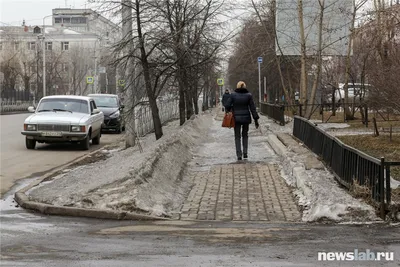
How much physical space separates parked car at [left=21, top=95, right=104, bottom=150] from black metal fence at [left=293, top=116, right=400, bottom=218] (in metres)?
8.77

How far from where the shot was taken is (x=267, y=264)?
5574mm

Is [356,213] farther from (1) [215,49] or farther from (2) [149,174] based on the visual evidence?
(1) [215,49]


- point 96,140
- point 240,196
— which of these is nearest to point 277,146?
point 240,196

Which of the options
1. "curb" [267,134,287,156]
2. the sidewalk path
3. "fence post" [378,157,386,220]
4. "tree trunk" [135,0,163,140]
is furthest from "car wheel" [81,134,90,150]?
"fence post" [378,157,386,220]

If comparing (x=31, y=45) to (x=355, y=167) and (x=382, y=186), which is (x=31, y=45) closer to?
(x=355, y=167)

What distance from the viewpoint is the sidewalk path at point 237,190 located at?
8258 millimetres

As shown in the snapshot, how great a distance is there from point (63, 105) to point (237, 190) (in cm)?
1171

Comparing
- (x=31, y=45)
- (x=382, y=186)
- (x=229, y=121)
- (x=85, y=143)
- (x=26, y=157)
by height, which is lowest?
(x=26, y=157)

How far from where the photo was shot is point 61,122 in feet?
61.7

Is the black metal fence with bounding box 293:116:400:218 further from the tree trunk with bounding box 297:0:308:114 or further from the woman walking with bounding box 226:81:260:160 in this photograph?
the tree trunk with bounding box 297:0:308:114

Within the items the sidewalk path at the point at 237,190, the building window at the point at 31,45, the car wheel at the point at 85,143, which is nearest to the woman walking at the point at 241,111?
the sidewalk path at the point at 237,190

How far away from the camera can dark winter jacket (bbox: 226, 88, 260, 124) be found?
13.6 metres

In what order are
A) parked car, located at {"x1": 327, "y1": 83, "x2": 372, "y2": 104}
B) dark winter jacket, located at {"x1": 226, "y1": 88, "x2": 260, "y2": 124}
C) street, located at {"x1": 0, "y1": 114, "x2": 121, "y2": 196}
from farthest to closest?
1. parked car, located at {"x1": 327, "y1": 83, "x2": 372, "y2": 104}
2. dark winter jacket, located at {"x1": 226, "y1": 88, "x2": 260, "y2": 124}
3. street, located at {"x1": 0, "y1": 114, "x2": 121, "y2": 196}

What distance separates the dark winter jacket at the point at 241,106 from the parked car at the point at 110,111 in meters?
13.1
